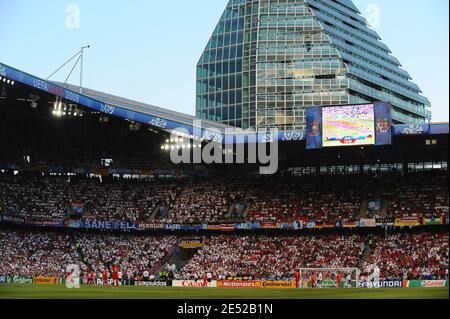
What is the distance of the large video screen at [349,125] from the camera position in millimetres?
59000

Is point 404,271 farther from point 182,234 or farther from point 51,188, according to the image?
point 51,188

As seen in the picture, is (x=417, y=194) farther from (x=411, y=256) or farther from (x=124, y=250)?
(x=124, y=250)

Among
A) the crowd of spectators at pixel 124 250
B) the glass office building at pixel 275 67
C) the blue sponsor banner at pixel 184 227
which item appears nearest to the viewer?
the crowd of spectators at pixel 124 250

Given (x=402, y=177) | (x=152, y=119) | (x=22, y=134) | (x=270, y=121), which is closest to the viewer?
(x=152, y=119)

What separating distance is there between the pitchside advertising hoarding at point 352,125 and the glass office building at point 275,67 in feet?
214

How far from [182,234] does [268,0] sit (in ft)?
236

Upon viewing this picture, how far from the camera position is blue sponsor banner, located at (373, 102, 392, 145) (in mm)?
58625

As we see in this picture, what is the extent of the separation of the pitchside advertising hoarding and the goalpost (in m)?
10.6

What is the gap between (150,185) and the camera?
77.2 metres

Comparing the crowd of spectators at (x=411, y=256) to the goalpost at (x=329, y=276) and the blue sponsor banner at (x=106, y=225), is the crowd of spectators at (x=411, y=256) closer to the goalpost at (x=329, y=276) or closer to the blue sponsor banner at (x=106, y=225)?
the goalpost at (x=329, y=276)

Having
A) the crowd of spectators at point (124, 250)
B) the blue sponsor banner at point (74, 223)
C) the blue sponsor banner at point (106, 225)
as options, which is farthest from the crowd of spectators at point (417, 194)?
the blue sponsor banner at point (74, 223)

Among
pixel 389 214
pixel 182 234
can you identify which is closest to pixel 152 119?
pixel 182 234

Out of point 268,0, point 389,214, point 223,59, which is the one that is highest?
point 268,0

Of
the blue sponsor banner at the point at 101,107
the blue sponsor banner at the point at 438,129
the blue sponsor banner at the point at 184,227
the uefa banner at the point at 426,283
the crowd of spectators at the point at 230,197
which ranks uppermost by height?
the blue sponsor banner at the point at 101,107
